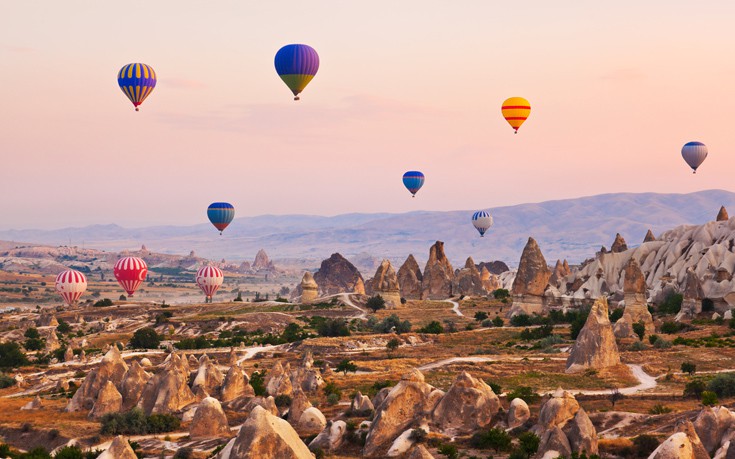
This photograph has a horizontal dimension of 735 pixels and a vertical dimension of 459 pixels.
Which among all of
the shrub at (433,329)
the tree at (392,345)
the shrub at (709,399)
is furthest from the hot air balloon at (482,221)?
the shrub at (709,399)

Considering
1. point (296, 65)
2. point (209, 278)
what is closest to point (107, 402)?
point (296, 65)

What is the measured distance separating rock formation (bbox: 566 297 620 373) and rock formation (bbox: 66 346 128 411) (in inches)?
980

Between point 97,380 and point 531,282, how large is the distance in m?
47.4

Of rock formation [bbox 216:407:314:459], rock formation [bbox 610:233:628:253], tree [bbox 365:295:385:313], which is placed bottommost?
rock formation [bbox 216:407:314:459]

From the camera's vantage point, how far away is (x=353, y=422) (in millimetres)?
40000

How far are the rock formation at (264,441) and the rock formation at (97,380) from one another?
2246cm

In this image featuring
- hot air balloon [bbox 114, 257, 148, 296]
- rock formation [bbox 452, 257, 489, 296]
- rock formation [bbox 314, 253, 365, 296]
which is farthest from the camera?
rock formation [bbox 314, 253, 365, 296]

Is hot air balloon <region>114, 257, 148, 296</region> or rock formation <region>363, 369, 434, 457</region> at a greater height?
hot air balloon <region>114, 257, 148, 296</region>

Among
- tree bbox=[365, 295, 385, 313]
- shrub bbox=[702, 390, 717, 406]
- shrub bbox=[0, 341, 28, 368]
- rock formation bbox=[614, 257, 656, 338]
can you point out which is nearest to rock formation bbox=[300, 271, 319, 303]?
tree bbox=[365, 295, 385, 313]

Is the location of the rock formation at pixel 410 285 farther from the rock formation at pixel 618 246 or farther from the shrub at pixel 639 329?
the shrub at pixel 639 329

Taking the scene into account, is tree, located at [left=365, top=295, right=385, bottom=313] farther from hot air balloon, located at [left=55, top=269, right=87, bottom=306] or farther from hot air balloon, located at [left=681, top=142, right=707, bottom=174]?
hot air balloon, located at [left=681, top=142, right=707, bottom=174]

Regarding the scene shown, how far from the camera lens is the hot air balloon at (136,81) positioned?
101 m

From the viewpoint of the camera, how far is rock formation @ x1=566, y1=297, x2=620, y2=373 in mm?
51844

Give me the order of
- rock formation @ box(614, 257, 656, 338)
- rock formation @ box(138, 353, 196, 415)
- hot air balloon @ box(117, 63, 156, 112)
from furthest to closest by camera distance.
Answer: hot air balloon @ box(117, 63, 156, 112) → rock formation @ box(614, 257, 656, 338) → rock formation @ box(138, 353, 196, 415)
